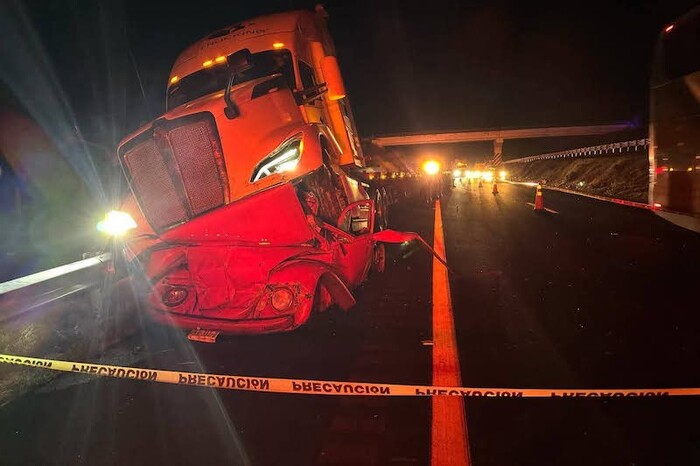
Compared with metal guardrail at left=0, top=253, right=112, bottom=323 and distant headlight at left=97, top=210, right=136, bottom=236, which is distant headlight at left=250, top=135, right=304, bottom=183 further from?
metal guardrail at left=0, top=253, right=112, bottom=323

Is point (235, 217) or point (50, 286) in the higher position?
point (235, 217)

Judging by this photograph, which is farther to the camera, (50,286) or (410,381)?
(50,286)

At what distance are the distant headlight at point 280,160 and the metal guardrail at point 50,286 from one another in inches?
87.1

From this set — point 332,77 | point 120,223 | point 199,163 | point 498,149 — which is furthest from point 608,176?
point 498,149

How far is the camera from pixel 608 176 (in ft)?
88.6

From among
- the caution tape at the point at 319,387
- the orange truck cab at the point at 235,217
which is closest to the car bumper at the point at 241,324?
the orange truck cab at the point at 235,217

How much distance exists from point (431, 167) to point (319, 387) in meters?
17.2

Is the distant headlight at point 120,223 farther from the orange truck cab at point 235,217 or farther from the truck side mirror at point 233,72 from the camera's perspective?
the truck side mirror at point 233,72

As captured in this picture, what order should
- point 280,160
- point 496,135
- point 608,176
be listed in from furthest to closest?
point 496,135 < point 608,176 < point 280,160

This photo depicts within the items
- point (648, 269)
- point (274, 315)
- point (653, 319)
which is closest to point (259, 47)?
point (274, 315)

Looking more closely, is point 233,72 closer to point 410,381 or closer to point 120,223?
point 120,223

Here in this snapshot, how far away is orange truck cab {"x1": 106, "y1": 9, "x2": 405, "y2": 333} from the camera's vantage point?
4.27m

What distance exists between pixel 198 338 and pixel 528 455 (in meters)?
3.04

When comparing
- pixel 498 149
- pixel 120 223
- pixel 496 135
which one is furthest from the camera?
pixel 498 149
